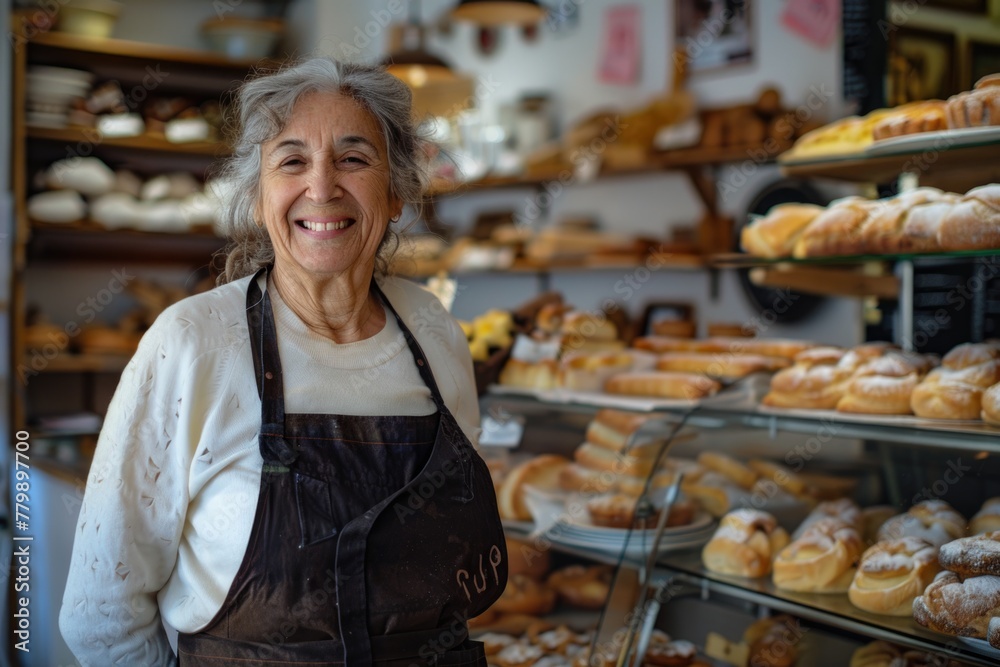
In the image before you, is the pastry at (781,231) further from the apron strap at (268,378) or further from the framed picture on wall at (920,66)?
the apron strap at (268,378)

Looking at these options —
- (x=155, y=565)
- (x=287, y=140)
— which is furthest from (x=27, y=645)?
(x=287, y=140)

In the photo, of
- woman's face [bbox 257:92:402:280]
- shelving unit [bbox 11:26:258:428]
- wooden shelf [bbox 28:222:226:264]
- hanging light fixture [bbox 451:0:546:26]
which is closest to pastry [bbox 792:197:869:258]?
woman's face [bbox 257:92:402:280]

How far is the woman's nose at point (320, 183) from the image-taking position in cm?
154

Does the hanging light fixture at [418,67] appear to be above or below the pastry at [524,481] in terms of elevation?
above

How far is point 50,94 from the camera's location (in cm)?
439

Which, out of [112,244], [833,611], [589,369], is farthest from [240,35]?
[833,611]

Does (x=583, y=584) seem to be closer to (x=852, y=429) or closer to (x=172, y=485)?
(x=852, y=429)

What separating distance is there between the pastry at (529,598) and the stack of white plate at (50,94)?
129 inches

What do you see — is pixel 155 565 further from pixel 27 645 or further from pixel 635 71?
pixel 635 71

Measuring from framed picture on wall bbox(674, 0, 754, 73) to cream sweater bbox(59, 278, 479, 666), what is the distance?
3315 millimetres

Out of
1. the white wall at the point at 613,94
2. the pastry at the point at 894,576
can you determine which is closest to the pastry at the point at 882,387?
the pastry at the point at 894,576

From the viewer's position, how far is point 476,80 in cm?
555

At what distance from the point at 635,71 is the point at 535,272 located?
3.68 ft

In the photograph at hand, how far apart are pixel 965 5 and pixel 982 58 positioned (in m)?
0.20
